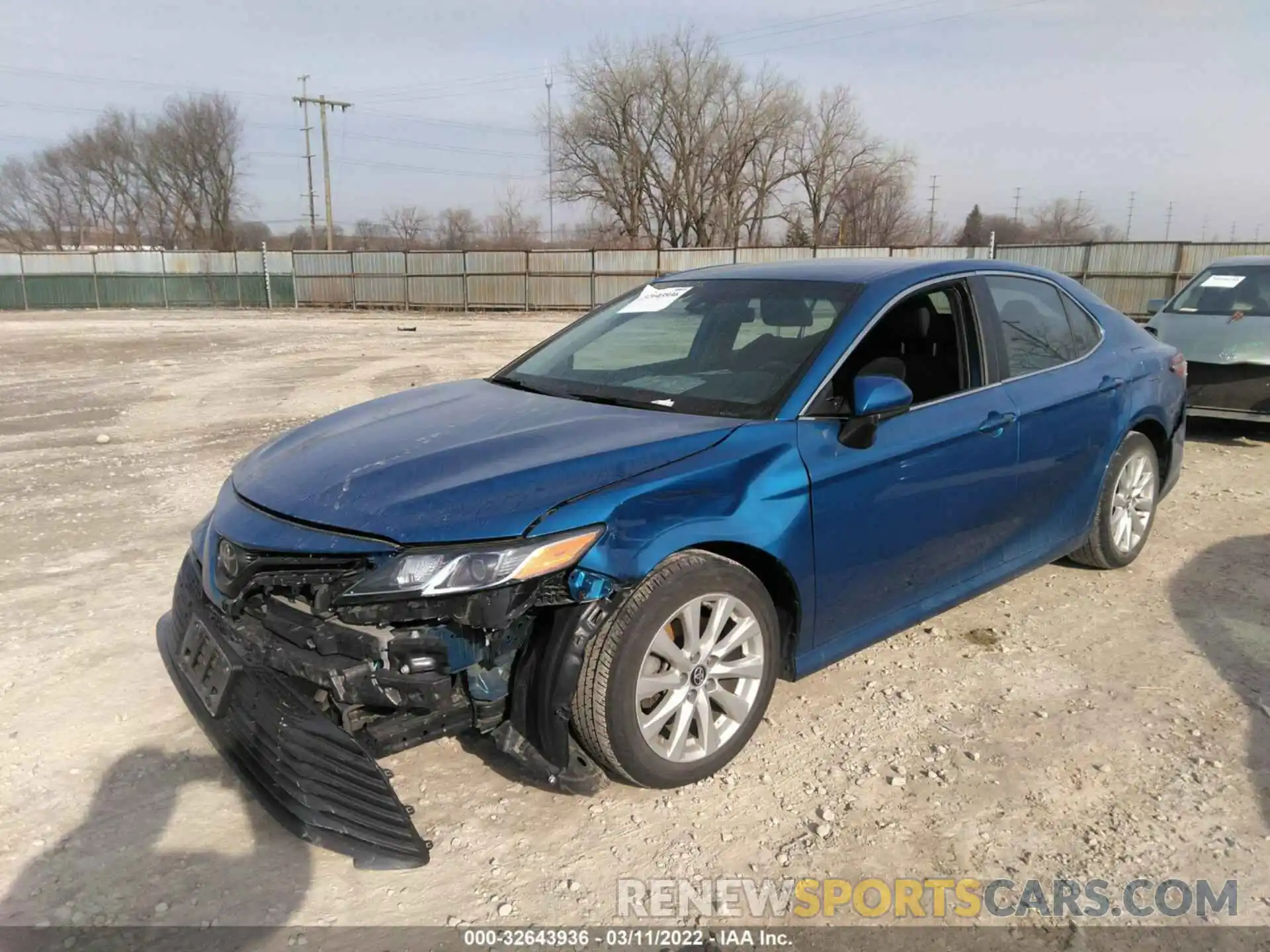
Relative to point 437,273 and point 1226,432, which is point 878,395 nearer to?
point 1226,432

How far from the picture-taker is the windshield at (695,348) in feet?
11.1

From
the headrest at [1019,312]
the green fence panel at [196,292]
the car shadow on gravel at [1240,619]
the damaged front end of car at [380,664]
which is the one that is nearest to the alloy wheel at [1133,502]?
the car shadow on gravel at [1240,619]

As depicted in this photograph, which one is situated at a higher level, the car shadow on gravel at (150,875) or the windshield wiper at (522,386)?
the windshield wiper at (522,386)

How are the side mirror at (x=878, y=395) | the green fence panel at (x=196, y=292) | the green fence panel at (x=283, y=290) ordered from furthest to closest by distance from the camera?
1. the green fence panel at (x=196, y=292)
2. the green fence panel at (x=283, y=290)
3. the side mirror at (x=878, y=395)

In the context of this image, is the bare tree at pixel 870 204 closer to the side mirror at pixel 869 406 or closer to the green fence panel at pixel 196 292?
the green fence panel at pixel 196 292

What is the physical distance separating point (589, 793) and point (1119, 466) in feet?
10.7

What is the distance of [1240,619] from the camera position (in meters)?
4.24

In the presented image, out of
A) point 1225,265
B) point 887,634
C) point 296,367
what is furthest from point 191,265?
point 887,634

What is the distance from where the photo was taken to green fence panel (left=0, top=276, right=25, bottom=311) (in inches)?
1431

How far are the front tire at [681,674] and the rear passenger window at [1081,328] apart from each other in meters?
2.46

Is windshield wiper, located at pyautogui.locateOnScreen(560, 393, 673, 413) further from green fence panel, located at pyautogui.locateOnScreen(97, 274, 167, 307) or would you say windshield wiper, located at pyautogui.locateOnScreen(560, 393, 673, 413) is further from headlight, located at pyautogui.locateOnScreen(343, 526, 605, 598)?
green fence panel, located at pyautogui.locateOnScreen(97, 274, 167, 307)

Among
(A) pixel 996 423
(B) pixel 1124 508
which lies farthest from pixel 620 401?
(B) pixel 1124 508

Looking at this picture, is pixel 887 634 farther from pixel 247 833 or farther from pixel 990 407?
pixel 247 833

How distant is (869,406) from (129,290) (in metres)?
39.8
